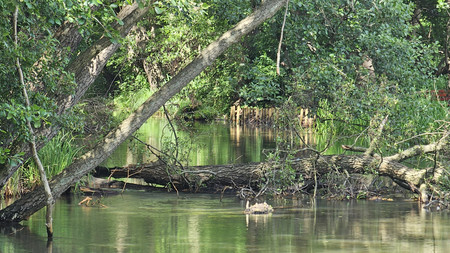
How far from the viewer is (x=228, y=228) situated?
8.42 metres

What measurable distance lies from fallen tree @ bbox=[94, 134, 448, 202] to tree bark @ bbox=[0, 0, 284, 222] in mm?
2801

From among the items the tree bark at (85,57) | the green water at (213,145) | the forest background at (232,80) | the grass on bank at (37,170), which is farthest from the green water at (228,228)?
the green water at (213,145)

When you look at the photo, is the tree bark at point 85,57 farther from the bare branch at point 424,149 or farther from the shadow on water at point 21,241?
the bare branch at point 424,149

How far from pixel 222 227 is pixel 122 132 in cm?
164

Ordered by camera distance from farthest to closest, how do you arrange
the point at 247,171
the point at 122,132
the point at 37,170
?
the point at 247,171 < the point at 37,170 < the point at 122,132

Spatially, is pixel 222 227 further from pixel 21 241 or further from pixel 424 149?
pixel 424 149

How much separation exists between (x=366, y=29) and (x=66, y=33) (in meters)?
9.65

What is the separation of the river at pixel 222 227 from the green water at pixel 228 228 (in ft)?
0.03

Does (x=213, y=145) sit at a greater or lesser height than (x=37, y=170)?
greater

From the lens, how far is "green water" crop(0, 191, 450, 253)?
734cm

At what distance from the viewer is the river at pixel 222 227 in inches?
289

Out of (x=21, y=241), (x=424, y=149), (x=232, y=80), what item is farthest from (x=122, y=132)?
(x=232, y=80)

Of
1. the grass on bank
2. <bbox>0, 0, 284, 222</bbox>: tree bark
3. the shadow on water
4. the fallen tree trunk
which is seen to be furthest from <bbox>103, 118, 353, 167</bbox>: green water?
the shadow on water

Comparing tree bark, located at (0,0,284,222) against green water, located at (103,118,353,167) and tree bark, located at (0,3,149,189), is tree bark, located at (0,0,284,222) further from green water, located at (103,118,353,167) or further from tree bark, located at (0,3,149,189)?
green water, located at (103,118,353,167)
